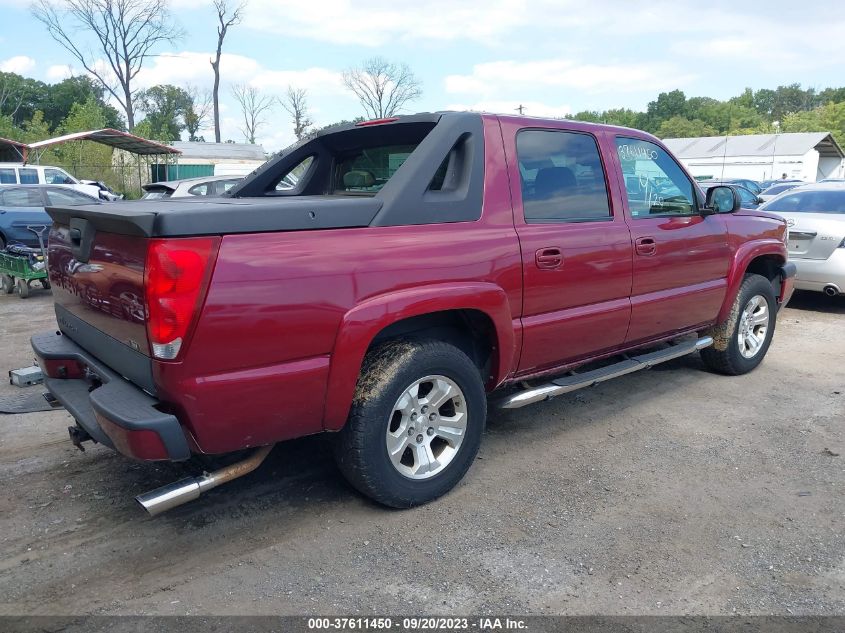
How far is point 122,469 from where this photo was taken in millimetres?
3863

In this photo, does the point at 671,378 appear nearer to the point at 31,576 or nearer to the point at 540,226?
the point at 540,226

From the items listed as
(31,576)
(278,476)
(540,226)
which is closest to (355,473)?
(278,476)

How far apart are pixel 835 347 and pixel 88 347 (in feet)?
22.5

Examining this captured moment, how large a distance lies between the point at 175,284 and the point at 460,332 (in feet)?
5.34

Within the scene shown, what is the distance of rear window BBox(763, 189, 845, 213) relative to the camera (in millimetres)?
8836

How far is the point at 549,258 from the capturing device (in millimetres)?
3750

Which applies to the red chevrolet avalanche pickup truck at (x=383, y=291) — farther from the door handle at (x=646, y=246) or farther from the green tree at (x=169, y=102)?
the green tree at (x=169, y=102)

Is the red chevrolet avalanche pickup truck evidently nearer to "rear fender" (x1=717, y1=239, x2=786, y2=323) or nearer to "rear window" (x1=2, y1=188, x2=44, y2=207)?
"rear fender" (x1=717, y1=239, x2=786, y2=323)

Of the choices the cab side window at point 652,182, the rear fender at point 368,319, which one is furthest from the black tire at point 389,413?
the cab side window at point 652,182

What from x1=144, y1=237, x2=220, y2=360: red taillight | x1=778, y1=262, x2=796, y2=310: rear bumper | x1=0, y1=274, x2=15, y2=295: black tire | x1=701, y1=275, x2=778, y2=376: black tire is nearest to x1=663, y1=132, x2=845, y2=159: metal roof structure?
x1=778, y1=262, x2=796, y2=310: rear bumper

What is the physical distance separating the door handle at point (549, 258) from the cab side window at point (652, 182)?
90 cm

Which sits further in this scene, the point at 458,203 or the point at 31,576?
the point at 458,203

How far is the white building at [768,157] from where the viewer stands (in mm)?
54125

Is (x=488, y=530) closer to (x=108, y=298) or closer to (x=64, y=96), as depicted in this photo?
(x=108, y=298)
